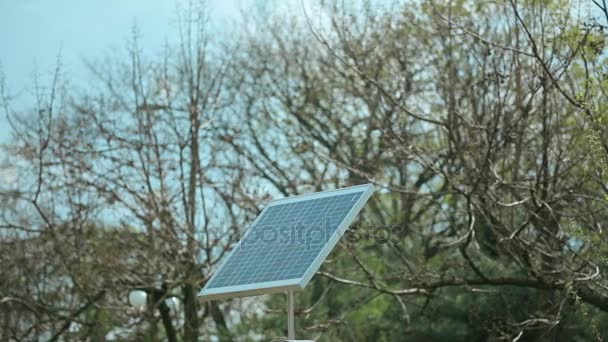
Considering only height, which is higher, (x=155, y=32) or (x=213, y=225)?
(x=155, y=32)

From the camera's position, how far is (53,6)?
16.5 m

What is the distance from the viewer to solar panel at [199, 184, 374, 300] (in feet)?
16.4

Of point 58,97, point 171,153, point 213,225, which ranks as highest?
point 58,97

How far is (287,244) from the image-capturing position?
534cm

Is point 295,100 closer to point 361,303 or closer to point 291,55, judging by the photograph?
point 291,55

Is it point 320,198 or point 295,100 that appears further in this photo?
point 295,100

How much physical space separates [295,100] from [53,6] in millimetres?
4620

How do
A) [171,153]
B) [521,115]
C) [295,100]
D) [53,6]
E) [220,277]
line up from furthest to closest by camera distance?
1. [53,6]
2. [295,100]
3. [171,153]
4. [521,115]
5. [220,277]

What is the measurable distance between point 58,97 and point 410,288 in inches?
211

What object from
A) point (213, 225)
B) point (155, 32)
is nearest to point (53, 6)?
point (155, 32)

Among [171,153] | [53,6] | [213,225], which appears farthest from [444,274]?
[53,6]

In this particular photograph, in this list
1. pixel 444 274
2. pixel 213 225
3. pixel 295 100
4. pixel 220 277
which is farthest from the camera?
pixel 295 100

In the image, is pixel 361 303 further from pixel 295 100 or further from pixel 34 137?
pixel 34 137

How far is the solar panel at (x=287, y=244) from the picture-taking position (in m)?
4.99
